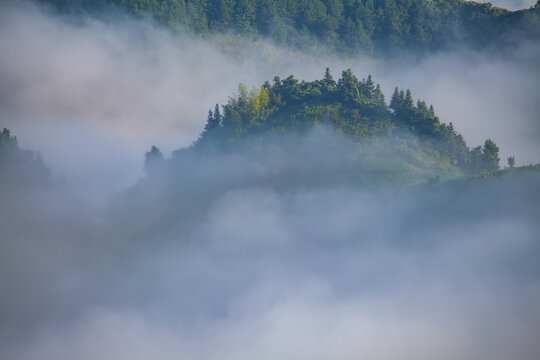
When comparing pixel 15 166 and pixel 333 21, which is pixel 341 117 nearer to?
pixel 15 166

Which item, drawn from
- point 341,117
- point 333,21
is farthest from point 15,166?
point 333,21

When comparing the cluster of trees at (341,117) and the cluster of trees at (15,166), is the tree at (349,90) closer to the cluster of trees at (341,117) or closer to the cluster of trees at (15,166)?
the cluster of trees at (341,117)

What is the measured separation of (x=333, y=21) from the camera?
129500 mm

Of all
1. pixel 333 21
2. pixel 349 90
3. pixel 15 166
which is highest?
pixel 333 21

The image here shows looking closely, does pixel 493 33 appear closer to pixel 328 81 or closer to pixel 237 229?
pixel 328 81

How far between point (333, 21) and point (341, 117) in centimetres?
5163

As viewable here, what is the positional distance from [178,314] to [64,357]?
12850mm

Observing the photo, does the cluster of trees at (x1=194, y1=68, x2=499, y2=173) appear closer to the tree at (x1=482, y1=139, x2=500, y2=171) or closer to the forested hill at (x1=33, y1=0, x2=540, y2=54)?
the tree at (x1=482, y1=139, x2=500, y2=171)

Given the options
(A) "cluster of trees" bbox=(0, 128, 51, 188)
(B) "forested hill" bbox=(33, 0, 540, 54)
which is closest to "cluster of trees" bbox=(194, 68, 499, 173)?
(A) "cluster of trees" bbox=(0, 128, 51, 188)

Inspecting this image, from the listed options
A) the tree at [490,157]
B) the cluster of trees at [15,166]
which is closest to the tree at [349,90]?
the tree at [490,157]

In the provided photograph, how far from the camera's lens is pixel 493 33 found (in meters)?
123

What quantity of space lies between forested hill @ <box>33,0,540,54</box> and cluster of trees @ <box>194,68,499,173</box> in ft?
143

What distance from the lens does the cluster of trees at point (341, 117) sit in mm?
78938

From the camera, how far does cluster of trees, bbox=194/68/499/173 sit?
78.9 m
